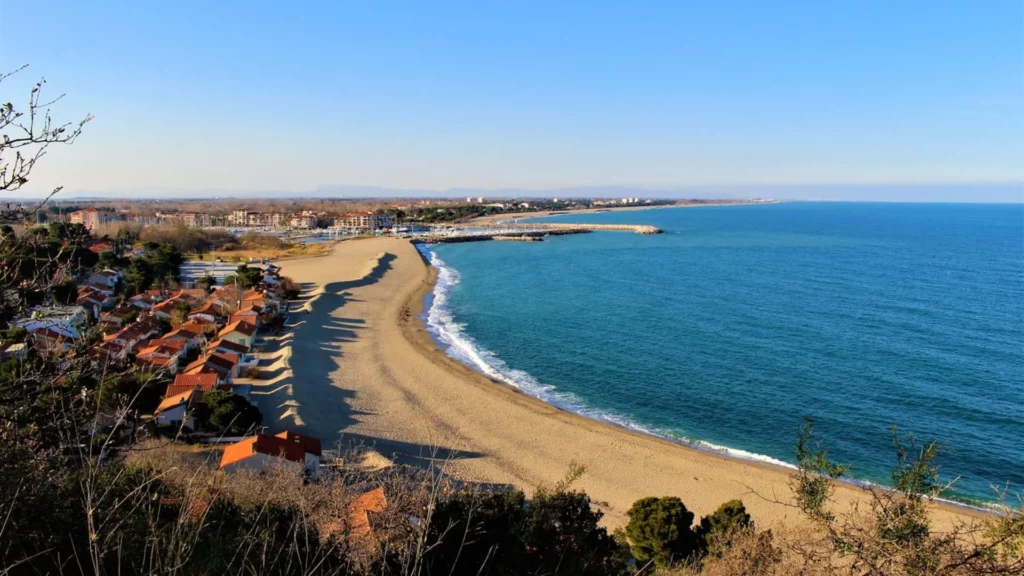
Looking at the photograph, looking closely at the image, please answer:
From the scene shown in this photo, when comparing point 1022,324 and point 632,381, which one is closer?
point 632,381

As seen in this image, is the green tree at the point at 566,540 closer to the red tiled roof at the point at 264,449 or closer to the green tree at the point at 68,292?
the red tiled roof at the point at 264,449

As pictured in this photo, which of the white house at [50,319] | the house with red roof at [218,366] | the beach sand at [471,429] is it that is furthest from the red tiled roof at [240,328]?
the white house at [50,319]

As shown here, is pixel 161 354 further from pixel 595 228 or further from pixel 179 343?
pixel 595 228

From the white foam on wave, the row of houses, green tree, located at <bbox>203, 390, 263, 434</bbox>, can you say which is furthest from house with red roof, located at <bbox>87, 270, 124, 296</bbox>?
green tree, located at <bbox>203, 390, 263, 434</bbox>

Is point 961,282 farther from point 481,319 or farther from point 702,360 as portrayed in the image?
point 481,319

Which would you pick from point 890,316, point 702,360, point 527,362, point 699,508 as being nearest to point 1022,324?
point 890,316

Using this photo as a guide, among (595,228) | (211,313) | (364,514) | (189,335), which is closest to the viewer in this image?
(364,514)

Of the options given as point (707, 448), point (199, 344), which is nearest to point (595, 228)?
point (199, 344)
